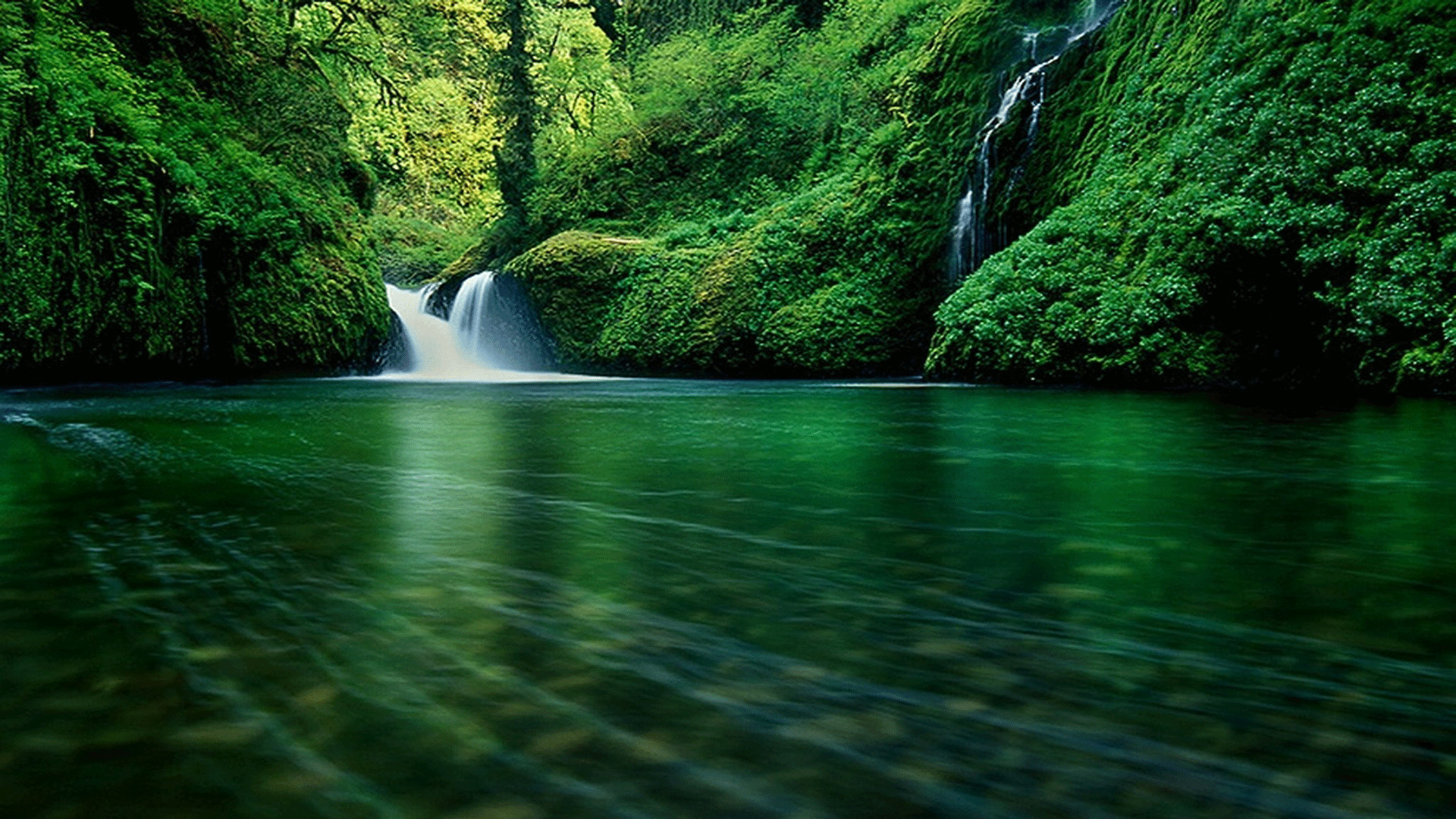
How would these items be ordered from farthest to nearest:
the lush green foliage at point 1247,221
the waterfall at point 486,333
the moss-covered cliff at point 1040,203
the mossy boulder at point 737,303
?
the waterfall at point 486,333 < the mossy boulder at point 737,303 < the moss-covered cliff at point 1040,203 < the lush green foliage at point 1247,221

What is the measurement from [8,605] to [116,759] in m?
1.15

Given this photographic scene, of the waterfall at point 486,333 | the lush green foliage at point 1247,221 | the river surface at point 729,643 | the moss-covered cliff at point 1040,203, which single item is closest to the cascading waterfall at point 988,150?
the moss-covered cliff at point 1040,203

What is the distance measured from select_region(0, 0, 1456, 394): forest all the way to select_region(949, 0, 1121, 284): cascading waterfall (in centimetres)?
7

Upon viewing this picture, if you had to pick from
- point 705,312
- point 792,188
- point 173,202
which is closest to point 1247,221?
point 705,312

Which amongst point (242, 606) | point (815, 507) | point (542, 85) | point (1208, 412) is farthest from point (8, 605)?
point (542, 85)

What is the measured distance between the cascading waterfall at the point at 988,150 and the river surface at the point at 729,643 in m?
11.5

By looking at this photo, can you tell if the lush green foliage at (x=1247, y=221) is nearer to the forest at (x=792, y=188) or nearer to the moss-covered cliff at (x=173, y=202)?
the forest at (x=792, y=188)

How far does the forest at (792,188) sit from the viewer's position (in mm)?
9945

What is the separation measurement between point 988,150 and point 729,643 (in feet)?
49.5

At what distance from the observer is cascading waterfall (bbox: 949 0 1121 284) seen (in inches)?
613

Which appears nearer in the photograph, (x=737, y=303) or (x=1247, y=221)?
(x=1247, y=221)

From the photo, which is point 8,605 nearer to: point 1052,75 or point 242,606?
point 242,606

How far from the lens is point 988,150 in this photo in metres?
15.7

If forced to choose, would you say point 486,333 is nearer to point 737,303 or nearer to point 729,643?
point 737,303
